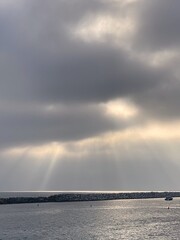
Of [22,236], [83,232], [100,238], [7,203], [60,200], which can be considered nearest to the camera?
[100,238]

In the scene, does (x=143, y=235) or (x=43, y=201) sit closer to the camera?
(x=143, y=235)

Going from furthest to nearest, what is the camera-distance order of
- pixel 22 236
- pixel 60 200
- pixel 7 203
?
pixel 60 200, pixel 7 203, pixel 22 236

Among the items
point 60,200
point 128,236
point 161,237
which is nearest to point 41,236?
point 128,236

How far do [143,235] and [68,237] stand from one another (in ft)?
34.2

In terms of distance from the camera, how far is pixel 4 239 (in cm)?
6462

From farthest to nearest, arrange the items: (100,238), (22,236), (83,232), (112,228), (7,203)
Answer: (7,203) < (112,228) < (83,232) < (22,236) < (100,238)

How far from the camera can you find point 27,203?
187500mm

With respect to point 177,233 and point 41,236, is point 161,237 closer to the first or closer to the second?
point 177,233

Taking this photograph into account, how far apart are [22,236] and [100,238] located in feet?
38.8

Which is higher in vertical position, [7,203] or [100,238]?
[7,203]

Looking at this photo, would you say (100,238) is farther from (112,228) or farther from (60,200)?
(60,200)

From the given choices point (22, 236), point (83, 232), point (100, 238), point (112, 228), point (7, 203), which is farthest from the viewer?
point (7, 203)

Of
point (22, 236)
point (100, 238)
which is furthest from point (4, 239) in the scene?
point (100, 238)

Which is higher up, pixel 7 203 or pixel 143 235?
pixel 7 203
